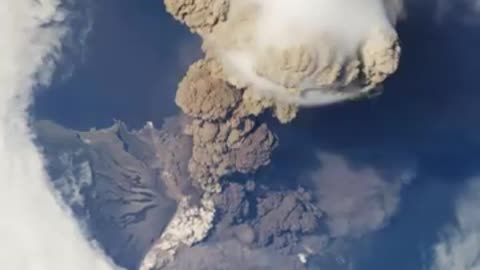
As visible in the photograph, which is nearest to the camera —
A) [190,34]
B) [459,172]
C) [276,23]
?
[276,23]

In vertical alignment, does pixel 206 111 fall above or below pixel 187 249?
above

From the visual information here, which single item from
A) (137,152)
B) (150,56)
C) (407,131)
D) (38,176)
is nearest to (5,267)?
(38,176)

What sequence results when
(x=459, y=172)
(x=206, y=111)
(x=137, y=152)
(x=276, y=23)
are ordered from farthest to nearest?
(x=459, y=172)
(x=137, y=152)
(x=206, y=111)
(x=276, y=23)

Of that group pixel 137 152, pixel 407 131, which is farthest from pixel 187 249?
pixel 407 131

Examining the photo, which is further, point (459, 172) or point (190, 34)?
point (459, 172)

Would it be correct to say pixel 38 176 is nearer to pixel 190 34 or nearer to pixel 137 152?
pixel 137 152

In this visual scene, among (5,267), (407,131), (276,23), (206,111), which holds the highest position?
(276,23)
